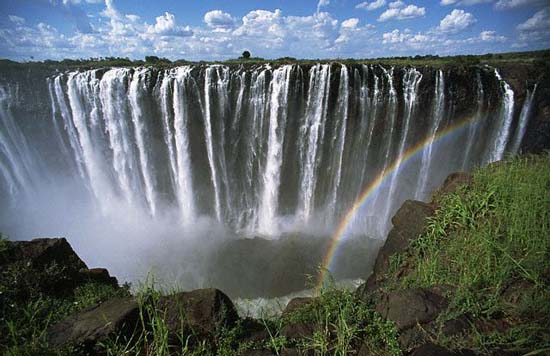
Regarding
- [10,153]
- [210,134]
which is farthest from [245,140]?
[10,153]

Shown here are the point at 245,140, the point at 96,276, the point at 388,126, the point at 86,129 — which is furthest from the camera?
the point at 245,140

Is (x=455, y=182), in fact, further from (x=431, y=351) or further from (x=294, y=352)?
(x=294, y=352)

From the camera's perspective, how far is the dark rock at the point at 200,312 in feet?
9.66

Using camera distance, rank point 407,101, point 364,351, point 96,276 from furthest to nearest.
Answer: point 407,101, point 96,276, point 364,351

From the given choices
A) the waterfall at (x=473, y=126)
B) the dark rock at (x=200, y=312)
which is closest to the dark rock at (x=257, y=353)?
the dark rock at (x=200, y=312)

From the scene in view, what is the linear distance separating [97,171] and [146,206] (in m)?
2.60

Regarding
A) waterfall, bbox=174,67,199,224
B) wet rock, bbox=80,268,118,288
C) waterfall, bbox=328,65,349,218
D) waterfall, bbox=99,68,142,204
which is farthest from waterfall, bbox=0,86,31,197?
waterfall, bbox=328,65,349,218

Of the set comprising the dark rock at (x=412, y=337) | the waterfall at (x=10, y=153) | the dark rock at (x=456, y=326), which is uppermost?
the dark rock at (x=456, y=326)

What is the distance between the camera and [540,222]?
128 inches

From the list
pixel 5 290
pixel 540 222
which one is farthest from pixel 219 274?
pixel 540 222

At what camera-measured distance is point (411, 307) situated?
8.80ft

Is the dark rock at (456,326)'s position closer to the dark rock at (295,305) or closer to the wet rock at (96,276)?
the dark rock at (295,305)

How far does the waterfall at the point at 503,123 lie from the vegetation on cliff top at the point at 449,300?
284 inches

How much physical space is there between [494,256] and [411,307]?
1.21 meters
